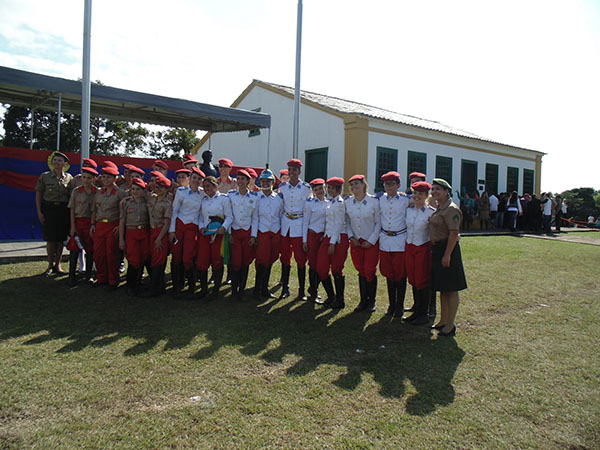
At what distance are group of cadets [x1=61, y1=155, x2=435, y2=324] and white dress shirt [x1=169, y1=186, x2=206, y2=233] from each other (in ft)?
0.05

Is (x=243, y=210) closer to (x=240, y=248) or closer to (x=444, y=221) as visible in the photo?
(x=240, y=248)

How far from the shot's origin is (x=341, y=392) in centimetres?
346

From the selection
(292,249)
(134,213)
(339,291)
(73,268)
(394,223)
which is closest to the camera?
(394,223)

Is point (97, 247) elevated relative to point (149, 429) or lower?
elevated

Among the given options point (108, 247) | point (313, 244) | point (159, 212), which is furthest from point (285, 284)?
point (108, 247)

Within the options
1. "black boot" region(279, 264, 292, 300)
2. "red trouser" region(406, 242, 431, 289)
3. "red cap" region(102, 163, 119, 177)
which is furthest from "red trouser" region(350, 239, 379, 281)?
"red cap" region(102, 163, 119, 177)

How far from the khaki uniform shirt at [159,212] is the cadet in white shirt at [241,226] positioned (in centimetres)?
87

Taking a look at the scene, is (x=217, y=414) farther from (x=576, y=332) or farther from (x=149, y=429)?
(x=576, y=332)

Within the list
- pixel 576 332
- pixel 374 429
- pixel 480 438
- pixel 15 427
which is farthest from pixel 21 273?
pixel 576 332

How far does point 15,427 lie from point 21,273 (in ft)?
16.7

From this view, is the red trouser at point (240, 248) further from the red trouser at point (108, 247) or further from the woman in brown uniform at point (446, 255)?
the woman in brown uniform at point (446, 255)

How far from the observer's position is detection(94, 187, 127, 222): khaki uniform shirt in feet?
20.8

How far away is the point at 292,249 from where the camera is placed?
6.43 m

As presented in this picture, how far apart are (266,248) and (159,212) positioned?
1.58 meters
